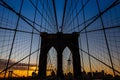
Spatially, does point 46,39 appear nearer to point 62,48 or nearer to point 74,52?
point 62,48

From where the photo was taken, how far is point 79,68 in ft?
41.8

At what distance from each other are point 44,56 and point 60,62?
5.80ft

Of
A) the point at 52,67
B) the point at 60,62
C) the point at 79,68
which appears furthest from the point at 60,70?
the point at 52,67

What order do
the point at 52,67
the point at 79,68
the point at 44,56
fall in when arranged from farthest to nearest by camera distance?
1. the point at 52,67
2. the point at 44,56
3. the point at 79,68

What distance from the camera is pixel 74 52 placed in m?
13.9

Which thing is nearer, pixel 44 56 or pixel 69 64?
pixel 44 56

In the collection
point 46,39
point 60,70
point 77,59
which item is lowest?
point 60,70

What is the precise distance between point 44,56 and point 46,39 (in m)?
1.84

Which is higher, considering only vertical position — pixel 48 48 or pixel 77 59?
pixel 48 48

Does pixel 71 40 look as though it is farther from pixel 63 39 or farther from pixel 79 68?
pixel 79 68

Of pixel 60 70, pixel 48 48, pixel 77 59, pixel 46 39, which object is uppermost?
pixel 46 39

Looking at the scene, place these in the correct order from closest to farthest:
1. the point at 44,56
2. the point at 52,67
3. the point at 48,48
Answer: the point at 44,56
the point at 48,48
the point at 52,67

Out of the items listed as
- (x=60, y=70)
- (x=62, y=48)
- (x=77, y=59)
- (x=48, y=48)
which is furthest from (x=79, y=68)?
(x=48, y=48)

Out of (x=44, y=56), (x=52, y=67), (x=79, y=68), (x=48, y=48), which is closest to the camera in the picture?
(x=79, y=68)
